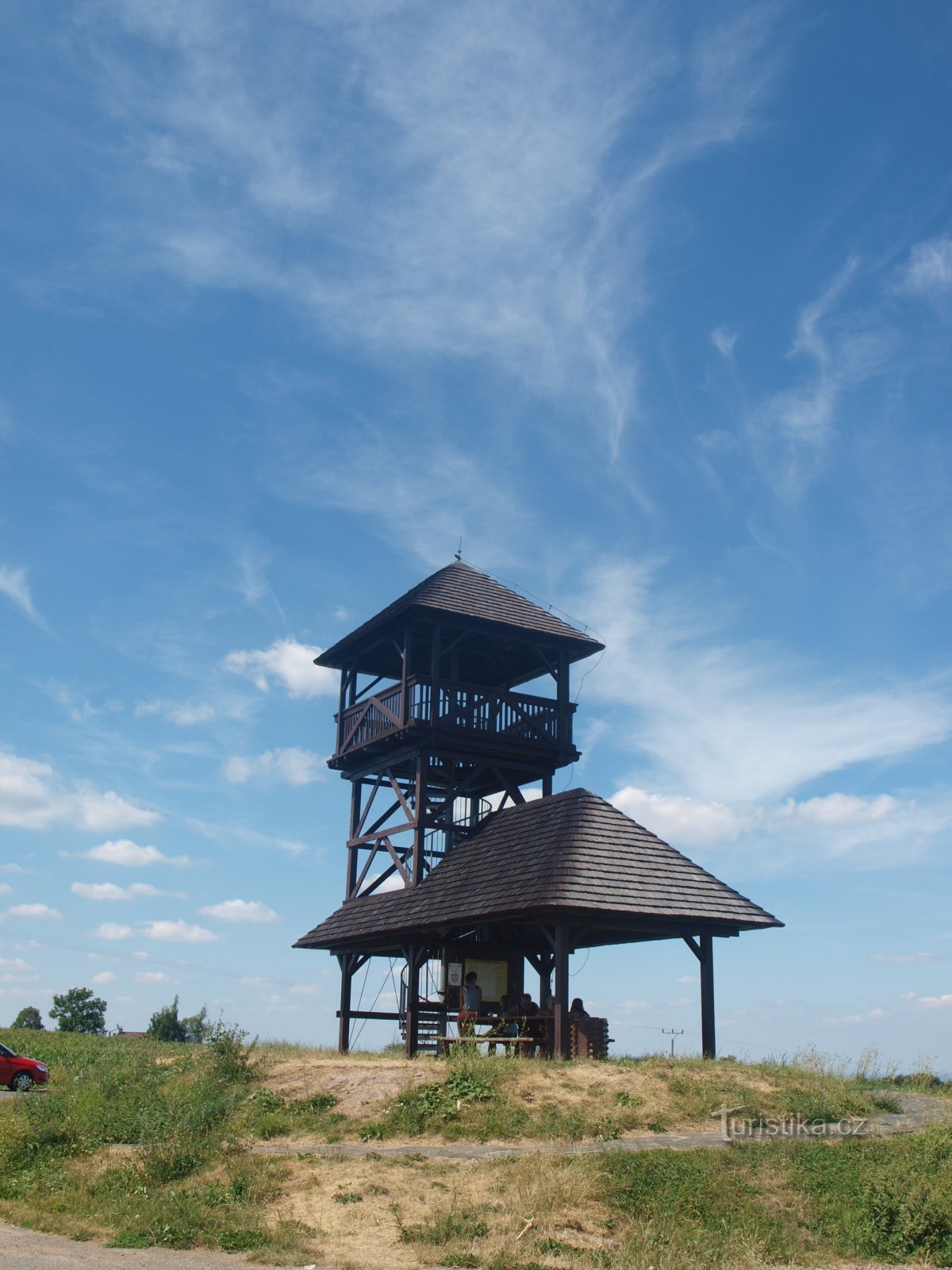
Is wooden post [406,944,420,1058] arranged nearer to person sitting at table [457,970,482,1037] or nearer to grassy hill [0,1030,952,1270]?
person sitting at table [457,970,482,1037]

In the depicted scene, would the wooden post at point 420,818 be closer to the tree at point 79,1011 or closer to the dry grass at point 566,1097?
the dry grass at point 566,1097

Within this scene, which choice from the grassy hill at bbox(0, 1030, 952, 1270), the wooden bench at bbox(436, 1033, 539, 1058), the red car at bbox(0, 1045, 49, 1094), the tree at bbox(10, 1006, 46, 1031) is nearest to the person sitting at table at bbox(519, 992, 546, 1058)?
the wooden bench at bbox(436, 1033, 539, 1058)

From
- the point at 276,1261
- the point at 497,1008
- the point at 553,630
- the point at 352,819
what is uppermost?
the point at 553,630

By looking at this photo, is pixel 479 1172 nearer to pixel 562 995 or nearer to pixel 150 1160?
pixel 150 1160

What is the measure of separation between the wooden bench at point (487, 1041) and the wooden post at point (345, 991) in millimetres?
7303

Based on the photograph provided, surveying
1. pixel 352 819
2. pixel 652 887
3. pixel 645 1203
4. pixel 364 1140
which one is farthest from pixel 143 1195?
pixel 352 819

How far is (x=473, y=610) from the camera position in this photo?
1069 inches

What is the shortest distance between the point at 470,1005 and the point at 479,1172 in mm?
9615

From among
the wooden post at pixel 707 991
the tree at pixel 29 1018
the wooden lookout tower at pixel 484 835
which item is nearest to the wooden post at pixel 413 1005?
the wooden lookout tower at pixel 484 835

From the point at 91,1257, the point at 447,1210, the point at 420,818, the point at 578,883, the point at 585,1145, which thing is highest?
the point at 420,818

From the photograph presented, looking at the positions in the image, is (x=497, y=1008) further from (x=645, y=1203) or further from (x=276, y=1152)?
(x=645, y=1203)

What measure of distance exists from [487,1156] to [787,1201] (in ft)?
11.0

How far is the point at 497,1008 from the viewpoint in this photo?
24.0 m

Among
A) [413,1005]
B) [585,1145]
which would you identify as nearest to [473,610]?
[413,1005]
